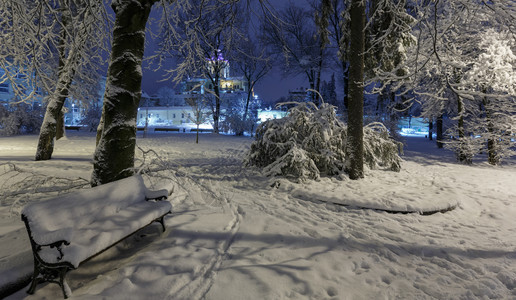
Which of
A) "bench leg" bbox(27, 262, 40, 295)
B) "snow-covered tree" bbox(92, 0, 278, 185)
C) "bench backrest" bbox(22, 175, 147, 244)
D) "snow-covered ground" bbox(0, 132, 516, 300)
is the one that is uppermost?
"snow-covered tree" bbox(92, 0, 278, 185)

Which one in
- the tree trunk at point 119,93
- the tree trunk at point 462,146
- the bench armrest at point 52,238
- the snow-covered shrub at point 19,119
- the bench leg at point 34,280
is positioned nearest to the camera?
the bench armrest at point 52,238

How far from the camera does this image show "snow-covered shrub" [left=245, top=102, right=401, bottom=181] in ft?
25.1

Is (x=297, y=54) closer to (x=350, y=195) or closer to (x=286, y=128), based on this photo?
(x=286, y=128)

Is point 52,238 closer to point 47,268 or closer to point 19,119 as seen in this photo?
point 47,268

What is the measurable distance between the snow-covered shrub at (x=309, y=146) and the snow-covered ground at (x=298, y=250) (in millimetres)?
1217

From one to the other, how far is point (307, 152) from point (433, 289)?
5.23 m

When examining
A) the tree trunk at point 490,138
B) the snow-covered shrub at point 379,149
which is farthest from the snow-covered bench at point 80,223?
the tree trunk at point 490,138

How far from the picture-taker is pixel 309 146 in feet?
27.1

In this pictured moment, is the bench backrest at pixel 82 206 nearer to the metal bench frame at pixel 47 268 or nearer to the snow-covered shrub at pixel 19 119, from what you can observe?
the metal bench frame at pixel 47 268

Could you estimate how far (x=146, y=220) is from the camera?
331 cm

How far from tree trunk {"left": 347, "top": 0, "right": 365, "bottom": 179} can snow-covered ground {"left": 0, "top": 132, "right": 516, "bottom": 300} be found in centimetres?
126

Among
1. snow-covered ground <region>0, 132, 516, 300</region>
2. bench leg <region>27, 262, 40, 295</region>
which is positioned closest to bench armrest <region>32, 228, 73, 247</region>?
bench leg <region>27, 262, 40, 295</region>

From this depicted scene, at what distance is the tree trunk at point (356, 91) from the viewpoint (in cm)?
736

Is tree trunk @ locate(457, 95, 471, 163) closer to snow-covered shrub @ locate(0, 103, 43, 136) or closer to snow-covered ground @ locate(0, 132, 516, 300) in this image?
snow-covered ground @ locate(0, 132, 516, 300)
